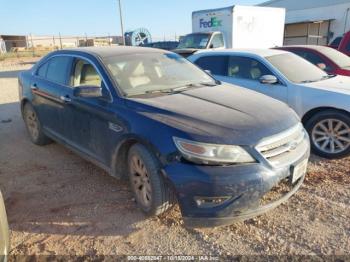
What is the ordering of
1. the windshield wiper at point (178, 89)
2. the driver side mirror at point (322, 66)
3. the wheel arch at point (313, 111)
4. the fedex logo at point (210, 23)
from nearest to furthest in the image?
the windshield wiper at point (178, 89) → the wheel arch at point (313, 111) → the driver side mirror at point (322, 66) → the fedex logo at point (210, 23)

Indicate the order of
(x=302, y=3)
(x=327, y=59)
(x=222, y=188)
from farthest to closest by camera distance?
(x=302, y=3)
(x=327, y=59)
(x=222, y=188)

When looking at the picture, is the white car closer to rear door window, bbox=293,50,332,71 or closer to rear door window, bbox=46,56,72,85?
rear door window, bbox=293,50,332,71

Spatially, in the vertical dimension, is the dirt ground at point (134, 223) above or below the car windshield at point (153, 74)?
below

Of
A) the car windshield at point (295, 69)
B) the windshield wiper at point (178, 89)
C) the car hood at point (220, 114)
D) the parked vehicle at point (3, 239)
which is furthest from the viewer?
the car windshield at point (295, 69)

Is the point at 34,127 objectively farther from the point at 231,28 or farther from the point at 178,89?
the point at 231,28

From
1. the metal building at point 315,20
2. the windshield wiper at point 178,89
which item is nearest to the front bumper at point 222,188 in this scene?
the windshield wiper at point 178,89

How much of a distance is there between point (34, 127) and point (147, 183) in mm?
3071

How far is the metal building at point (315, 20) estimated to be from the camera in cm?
1891

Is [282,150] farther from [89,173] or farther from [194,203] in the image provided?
[89,173]

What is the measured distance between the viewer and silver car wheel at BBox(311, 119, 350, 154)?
4.24 metres

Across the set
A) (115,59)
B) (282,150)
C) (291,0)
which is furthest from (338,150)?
(291,0)

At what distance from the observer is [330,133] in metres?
4.35

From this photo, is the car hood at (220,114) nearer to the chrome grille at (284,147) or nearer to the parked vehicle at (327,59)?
the chrome grille at (284,147)

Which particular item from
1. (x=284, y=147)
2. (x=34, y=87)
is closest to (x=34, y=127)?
(x=34, y=87)
